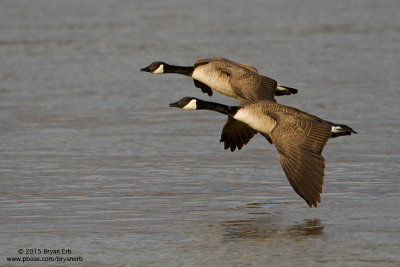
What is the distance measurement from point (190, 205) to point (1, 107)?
524 centimetres

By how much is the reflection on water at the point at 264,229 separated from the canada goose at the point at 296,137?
18 centimetres

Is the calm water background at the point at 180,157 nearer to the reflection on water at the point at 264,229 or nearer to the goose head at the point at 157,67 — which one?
the reflection on water at the point at 264,229

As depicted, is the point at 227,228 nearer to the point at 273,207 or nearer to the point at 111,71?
the point at 273,207

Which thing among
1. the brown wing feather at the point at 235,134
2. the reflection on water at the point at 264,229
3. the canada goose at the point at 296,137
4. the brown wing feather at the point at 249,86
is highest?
the brown wing feather at the point at 249,86

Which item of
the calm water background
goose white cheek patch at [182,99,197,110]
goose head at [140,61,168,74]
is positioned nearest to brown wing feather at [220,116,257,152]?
the calm water background

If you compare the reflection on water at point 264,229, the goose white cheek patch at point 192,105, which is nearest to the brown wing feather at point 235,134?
the goose white cheek patch at point 192,105

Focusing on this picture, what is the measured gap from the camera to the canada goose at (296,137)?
6.27m

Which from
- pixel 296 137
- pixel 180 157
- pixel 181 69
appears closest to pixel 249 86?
pixel 180 157

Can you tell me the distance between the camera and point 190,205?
6695 millimetres

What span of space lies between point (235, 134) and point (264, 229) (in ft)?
8.72

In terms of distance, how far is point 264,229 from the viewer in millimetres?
6023

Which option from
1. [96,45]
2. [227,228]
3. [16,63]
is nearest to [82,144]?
[227,228]

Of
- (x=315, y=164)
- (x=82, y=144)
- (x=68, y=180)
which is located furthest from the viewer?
(x=82, y=144)

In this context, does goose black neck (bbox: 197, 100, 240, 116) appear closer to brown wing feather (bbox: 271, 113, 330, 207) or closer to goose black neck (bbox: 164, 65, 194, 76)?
brown wing feather (bbox: 271, 113, 330, 207)
